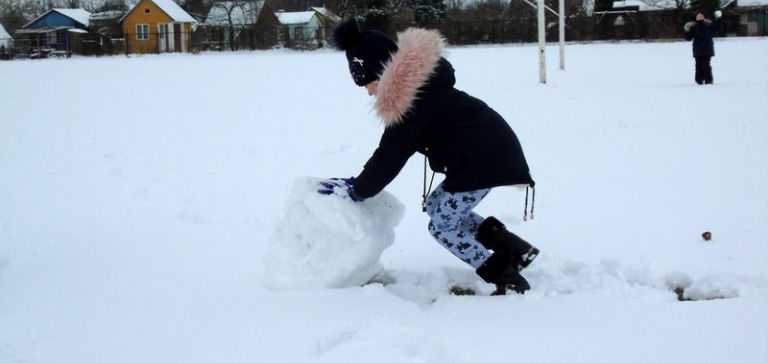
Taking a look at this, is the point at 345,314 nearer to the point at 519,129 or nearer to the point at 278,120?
the point at 519,129

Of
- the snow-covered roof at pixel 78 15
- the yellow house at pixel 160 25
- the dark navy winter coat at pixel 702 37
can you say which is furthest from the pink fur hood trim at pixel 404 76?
the snow-covered roof at pixel 78 15

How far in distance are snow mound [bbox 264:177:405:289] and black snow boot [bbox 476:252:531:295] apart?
0.51 meters

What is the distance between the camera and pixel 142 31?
43812 mm

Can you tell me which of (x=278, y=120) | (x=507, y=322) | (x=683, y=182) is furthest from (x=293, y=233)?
(x=278, y=120)

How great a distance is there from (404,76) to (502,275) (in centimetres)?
103

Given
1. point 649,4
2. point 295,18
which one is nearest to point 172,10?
point 295,18

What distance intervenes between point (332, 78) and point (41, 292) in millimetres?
12586

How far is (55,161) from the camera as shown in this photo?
686 centimetres

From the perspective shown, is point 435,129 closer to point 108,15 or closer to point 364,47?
point 364,47

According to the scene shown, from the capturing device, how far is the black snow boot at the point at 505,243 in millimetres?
3496

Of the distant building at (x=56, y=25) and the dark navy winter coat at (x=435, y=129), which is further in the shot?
the distant building at (x=56, y=25)

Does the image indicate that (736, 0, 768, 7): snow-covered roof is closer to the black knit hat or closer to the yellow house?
the yellow house

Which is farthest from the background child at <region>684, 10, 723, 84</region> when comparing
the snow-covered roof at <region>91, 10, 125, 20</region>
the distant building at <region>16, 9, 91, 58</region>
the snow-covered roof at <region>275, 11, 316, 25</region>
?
the snow-covered roof at <region>91, 10, 125, 20</region>

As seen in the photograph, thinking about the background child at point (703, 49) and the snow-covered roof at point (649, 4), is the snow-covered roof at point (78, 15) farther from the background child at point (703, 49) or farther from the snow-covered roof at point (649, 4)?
the background child at point (703, 49)
